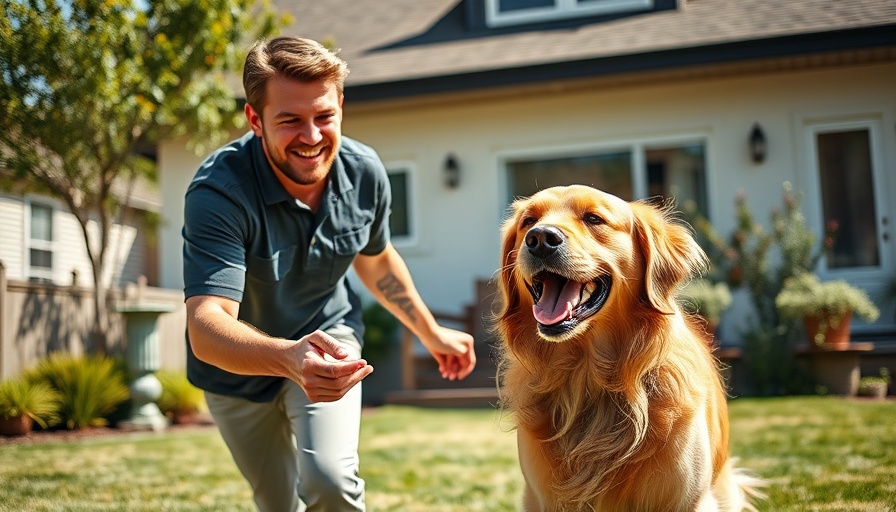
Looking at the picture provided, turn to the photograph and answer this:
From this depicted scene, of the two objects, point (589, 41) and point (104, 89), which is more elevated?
point (589, 41)

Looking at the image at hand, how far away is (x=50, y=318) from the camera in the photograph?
8391mm

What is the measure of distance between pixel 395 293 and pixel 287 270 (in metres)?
0.68

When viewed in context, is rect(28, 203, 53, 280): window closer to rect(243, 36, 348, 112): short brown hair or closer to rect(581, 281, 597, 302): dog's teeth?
rect(243, 36, 348, 112): short brown hair

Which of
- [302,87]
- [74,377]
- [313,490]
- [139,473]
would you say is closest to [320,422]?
[313,490]

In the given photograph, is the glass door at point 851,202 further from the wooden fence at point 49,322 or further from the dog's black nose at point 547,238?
the wooden fence at point 49,322

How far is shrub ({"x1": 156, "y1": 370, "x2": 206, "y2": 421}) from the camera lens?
339 inches

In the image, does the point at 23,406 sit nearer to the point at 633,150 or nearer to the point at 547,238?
the point at 547,238

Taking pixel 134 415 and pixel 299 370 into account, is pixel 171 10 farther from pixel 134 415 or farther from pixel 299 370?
pixel 299 370

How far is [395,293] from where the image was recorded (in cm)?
380

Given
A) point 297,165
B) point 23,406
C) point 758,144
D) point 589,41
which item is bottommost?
point 23,406

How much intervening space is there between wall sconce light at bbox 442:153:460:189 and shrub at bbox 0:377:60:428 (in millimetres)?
6002

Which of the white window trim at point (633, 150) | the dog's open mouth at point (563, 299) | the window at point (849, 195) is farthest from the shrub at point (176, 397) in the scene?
the window at point (849, 195)

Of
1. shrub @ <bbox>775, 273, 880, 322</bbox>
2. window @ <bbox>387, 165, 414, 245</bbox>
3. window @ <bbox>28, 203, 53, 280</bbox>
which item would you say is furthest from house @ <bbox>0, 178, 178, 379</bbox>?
shrub @ <bbox>775, 273, 880, 322</bbox>

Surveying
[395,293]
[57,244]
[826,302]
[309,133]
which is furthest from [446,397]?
[57,244]
